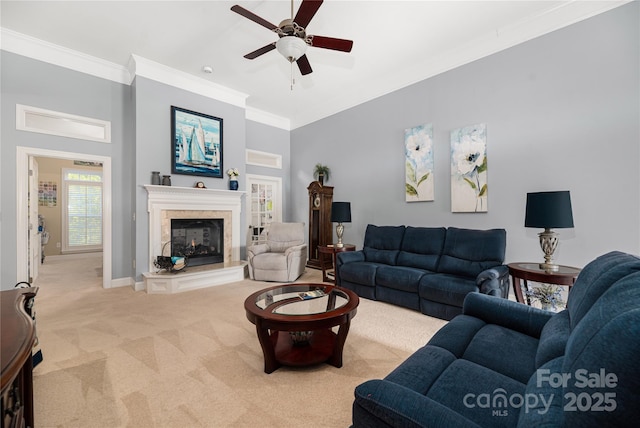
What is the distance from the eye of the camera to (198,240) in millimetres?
4852

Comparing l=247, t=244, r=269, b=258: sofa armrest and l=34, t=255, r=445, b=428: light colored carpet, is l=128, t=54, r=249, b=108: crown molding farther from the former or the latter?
l=34, t=255, r=445, b=428: light colored carpet

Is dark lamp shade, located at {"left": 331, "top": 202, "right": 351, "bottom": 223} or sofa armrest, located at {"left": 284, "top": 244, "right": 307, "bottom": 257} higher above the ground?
dark lamp shade, located at {"left": 331, "top": 202, "right": 351, "bottom": 223}

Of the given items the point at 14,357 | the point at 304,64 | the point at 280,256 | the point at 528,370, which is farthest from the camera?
the point at 280,256

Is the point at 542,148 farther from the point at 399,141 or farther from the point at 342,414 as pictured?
the point at 342,414

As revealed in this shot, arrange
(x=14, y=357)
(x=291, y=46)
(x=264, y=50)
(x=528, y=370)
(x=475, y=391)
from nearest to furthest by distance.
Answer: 1. (x=14, y=357)
2. (x=475, y=391)
3. (x=528, y=370)
4. (x=291, y=46)
5. (x=264, y=50)

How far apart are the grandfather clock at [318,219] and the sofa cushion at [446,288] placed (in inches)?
101

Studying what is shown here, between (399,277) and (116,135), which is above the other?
(116,135)

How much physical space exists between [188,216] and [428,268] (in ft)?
12.6

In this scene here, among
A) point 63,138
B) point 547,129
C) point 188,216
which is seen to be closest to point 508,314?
point 547,129

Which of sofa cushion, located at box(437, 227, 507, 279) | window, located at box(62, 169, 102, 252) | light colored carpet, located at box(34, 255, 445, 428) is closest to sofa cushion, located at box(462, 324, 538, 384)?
light colored carpet, located at box(34, 255, 445, 428)

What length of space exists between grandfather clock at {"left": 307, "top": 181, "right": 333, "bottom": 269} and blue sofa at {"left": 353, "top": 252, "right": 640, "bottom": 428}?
146 inches

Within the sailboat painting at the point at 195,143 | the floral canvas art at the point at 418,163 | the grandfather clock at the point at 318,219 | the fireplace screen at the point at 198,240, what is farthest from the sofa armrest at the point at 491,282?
the sailboat painting at the point at 195,143

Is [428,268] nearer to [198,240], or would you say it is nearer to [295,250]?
[295,250]

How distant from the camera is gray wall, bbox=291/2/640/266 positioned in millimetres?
2613
